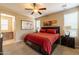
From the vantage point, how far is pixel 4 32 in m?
1.70

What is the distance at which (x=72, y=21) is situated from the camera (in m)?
1.74

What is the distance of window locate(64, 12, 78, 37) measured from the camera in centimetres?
170

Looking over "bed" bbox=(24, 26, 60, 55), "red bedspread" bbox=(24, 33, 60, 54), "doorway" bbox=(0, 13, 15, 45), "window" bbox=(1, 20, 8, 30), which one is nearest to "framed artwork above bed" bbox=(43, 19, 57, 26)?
"bed" bbox=(24, 26, 60, 55)

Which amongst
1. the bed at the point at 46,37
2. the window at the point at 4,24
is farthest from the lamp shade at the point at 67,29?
the window at the point at 4,24

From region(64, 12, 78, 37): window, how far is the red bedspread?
0.30m

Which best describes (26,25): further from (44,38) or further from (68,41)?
(68,41)

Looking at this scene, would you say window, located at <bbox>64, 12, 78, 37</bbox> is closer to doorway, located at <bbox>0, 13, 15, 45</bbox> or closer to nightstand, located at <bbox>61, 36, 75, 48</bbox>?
nightstand, located at <bbox>61, 36, 75, 48</bbox>

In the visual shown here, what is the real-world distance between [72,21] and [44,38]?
27.0 inches

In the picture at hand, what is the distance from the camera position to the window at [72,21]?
5.59ft

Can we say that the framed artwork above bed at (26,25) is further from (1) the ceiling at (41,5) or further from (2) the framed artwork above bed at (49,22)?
(2) the framed artwork above bed at (49,22)

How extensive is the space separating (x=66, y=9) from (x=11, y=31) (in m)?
1.20
